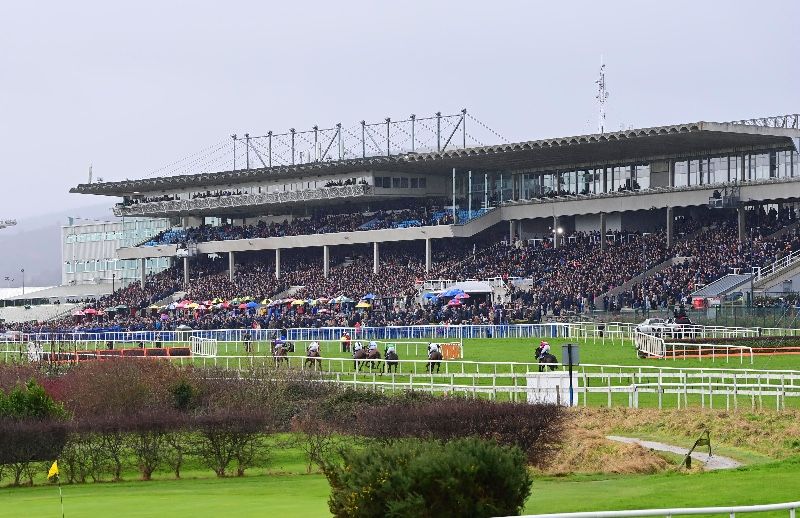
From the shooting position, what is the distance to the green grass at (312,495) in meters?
20.2

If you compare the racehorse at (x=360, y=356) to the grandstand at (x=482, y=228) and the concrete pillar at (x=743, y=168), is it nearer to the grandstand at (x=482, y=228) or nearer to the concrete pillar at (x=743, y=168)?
the grandstand at (x=482, y=228)

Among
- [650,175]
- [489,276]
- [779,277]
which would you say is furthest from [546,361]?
[650,175]

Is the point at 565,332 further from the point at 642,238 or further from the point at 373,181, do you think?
the point at 373,181

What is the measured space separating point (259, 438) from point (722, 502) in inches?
629

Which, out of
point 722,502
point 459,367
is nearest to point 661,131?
point 459,367

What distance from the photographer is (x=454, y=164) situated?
3536 inches

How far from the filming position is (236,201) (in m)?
102

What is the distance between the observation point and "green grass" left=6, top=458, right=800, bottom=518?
66.1ft

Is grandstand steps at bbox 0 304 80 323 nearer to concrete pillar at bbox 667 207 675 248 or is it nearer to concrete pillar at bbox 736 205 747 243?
concrete pillar at bbox 667 207 675 248

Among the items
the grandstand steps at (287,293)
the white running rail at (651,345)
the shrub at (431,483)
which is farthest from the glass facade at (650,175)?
the shrub at (431,483)

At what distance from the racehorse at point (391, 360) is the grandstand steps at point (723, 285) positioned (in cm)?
2473

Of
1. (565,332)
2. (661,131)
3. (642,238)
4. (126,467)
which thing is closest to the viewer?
(126,467)

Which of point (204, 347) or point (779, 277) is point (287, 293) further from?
point (779, 277)

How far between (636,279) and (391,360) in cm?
3283
